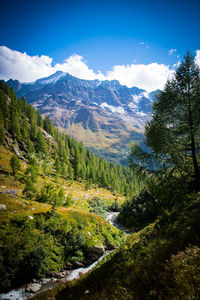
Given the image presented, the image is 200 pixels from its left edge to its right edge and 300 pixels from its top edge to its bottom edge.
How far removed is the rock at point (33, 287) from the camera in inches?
407

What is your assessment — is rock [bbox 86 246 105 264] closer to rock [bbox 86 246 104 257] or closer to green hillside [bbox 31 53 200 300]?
rock [bbox 86 246 104 257]

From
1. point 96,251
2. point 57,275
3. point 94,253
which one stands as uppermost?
point 96,251

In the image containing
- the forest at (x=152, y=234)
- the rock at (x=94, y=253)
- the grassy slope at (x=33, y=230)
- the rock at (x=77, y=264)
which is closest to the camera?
the forest at (x=152, y=234)

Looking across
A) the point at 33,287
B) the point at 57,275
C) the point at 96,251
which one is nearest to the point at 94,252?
the point at 96,251

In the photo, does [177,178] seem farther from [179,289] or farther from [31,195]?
[31,195]

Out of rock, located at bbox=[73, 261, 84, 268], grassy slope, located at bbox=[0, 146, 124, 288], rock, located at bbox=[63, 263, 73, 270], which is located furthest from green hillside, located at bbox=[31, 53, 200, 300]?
rock, located at bbox=[73, 261, 84, 268]

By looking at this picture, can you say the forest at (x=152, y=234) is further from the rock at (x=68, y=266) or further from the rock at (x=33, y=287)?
the rock at (x=33, y=287)

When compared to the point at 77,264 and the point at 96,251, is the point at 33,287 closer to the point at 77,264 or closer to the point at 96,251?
the point at 77,264

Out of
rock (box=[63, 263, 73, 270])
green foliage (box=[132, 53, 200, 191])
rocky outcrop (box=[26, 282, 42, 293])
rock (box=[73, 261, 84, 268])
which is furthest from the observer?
rock (box=[73, 261, 84, 268])

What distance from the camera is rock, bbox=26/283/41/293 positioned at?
10.3m

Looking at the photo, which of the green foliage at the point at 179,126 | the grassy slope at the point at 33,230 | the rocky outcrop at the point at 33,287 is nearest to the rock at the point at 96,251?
the grassy slope at the point at 33,230

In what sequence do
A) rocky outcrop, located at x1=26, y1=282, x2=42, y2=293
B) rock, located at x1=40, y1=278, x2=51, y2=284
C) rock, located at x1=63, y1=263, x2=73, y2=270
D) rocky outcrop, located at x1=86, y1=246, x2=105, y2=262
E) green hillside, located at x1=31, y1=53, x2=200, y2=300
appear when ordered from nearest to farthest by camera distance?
green hillside, located at x1=31, y1=53, x2=200, y2=300
rocky outcrop, located at x1=26, y1=282, x2=42, y2=293
rock, located at x1=40, y1=278, x2=51, y2=284
rock, located at x1=63, y1=263, x2=73, y2=270
rocky outcrop, located at x1=86, y1=246, x2=105, y2=262

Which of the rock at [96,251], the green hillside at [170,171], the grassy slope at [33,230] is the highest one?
the green hillside at [170,171]

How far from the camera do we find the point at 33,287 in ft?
34.7
